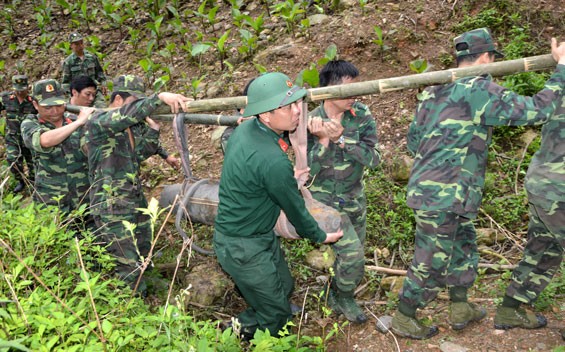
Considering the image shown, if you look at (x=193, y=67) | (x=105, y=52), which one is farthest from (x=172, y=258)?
(x=105, y=52)

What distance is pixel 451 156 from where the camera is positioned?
380cm

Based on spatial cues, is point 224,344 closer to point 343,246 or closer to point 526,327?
point 343,246

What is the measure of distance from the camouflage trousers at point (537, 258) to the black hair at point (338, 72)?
1889 millimetres

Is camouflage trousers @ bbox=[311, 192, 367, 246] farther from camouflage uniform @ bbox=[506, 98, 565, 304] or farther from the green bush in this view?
the green bush

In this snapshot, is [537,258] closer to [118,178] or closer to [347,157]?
[347,157]

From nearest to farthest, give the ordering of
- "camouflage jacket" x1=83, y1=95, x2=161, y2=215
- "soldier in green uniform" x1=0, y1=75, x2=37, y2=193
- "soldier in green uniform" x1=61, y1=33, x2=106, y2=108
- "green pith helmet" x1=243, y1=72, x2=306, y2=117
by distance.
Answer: "green pith helmet" x1=243, y1=72, x2=306, y2=117 < "camouflage jacket" x1=83, y1=95, x2=161, y2=215 < "soldier in green uniform" x1=0, y1=75, x2=37, y2=193 < "soldier in green uniform" x1=61, y1=33, x2=106, y2=108

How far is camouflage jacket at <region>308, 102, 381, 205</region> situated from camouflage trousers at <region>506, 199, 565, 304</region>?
4.75ft

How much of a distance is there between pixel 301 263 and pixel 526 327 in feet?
8.19

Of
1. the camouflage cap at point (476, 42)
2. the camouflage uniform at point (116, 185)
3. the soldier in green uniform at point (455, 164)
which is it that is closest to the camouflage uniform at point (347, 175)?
the soldier in green uniform at point (455, 164)

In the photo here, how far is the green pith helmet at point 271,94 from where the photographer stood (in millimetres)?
3340

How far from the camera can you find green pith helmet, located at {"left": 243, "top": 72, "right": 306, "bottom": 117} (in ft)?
11.0

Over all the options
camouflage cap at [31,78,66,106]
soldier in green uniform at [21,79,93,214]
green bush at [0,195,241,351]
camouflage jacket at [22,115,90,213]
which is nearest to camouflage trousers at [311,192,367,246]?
green bush at [0,195,241,351]

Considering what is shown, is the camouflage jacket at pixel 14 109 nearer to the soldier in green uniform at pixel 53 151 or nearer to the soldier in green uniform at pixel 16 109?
the soldier in green uniform at pixel 16 109

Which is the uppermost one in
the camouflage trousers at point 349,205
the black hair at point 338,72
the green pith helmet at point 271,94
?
the green pith helmet at point 271,94
